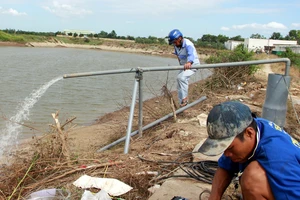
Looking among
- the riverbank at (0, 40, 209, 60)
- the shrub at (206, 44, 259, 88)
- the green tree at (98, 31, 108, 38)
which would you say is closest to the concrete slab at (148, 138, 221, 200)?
the shrub at (206, 44, 259, 88)

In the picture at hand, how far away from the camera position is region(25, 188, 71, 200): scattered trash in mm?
3142

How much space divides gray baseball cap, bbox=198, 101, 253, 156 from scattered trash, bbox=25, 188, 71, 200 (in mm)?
1772

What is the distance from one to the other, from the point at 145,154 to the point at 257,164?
248cm

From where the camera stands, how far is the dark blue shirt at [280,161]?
1.80m

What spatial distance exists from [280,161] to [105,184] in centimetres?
204

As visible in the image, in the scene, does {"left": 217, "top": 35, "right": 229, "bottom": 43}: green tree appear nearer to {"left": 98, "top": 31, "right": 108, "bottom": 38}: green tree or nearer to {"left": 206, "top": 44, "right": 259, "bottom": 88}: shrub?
{"left": 98, "top": 31, "right": 108, "bottom": 38}: green tree

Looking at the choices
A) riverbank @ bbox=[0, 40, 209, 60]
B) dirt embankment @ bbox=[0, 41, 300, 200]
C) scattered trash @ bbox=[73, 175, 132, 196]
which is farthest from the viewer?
riverbank @ bbox=[0, 40, 209, 60]

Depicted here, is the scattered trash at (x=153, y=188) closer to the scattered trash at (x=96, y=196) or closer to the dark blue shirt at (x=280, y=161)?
the scattered trash at (x=96, y=196)

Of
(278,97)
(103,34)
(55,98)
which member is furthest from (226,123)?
(103,34)

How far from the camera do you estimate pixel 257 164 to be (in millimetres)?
1925

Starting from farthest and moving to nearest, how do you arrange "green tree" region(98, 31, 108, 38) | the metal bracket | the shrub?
"green tree" region(98, 31, 108, 38) < the shrub < the metal bracket

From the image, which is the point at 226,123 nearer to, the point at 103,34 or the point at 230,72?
the point at 230,72

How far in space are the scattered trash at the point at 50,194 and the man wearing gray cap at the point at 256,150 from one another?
5.80ft

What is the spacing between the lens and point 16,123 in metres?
8.08
